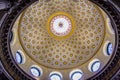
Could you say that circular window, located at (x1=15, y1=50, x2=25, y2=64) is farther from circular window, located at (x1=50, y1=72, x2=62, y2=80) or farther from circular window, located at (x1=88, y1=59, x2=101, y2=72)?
circular window, located at (x1=88, y1=59, x2=101, y2=72)

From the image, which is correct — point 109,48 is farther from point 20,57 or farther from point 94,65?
point 20,57

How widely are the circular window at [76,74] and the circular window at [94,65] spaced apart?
93 centimetres

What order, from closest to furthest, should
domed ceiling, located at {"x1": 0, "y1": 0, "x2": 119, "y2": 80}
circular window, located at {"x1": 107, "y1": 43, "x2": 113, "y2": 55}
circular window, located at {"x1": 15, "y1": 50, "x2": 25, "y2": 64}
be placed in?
1. circular window, located at {"x1": 107, "y1": 43, "x2": 113, "y2": 55}
2. circular window, located at {"x1": 15, "y1": 50, "x2": 25, "y2": 64}
3. domed ceiling, located at {"x1": 0, "y1": 0, "x2": 119, "y2": 80}

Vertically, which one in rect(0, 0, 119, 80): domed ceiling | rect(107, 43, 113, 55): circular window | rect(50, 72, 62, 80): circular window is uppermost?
rect(0, 0, 119, 80): domed ceiling

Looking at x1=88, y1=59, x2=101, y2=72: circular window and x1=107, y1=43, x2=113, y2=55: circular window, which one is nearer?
x1=107, y1=43, x2=113, y2=55: circular window

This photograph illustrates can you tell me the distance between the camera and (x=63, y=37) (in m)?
29.1

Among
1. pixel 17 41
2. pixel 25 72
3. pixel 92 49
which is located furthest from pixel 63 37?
pixel 25 72

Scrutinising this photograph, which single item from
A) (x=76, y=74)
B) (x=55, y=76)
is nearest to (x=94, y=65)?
(x=76, y=74)

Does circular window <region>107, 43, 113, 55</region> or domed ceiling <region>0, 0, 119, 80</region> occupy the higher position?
domed ceiling <region>0, 0, 119, 80</region>

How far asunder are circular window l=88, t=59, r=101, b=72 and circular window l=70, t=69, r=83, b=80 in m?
0.93

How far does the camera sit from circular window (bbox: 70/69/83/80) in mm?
25422

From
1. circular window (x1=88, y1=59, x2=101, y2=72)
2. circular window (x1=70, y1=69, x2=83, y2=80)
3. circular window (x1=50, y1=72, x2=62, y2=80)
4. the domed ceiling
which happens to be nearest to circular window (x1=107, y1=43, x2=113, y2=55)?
the domed ceiling

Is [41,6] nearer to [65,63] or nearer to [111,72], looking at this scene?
[65,63]

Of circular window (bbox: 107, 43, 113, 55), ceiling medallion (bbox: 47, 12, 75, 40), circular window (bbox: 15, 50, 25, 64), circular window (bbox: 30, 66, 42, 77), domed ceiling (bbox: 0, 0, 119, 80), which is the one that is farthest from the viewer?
ceiling medallion (bbox: 47, 12, 75, 40)
